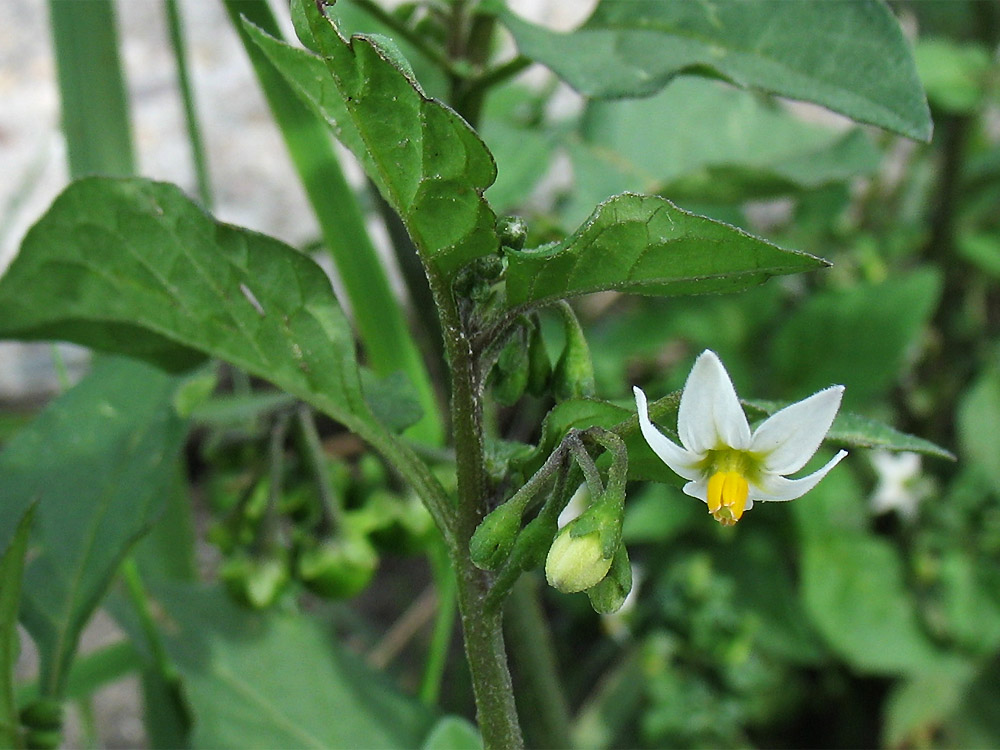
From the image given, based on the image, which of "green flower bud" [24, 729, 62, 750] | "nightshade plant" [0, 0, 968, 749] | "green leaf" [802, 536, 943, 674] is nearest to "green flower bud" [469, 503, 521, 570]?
"nightshade plant" [0, 0, 968, 749]

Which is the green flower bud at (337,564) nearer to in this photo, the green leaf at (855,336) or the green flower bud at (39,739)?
the green flower bud at (39,739)

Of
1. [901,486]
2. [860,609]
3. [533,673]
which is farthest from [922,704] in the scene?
[533,673]

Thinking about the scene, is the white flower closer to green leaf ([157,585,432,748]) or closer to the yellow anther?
the yellow anther

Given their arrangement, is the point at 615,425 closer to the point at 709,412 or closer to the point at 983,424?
the point at 709,412

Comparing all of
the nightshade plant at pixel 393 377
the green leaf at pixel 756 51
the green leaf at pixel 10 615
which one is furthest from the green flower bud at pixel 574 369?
the green leaf at pixel 10 615

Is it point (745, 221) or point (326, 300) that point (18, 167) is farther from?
point (326, 300)
